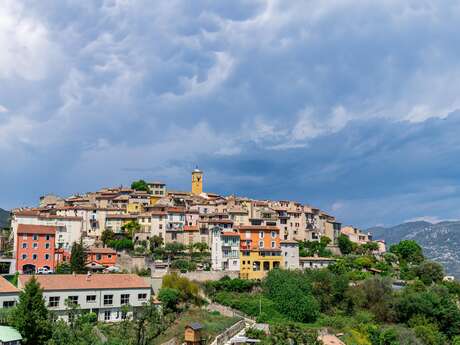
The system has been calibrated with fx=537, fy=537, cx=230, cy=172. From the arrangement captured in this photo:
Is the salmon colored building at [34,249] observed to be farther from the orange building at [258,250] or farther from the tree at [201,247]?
the orange building at [258,250]

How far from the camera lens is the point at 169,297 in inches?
2020

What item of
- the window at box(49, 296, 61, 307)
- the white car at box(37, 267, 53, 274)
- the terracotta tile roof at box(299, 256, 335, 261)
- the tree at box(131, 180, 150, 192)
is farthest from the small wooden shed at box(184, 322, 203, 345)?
the tree at box(131, 180, 150, 192)

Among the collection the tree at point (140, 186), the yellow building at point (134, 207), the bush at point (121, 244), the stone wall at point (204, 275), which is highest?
the tree at point (140, 186)

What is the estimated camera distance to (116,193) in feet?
297

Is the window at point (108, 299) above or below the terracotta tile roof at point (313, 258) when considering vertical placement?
below

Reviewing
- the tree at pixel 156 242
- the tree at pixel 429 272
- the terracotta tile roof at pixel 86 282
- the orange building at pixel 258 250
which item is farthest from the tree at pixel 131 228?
the tree at pixel 429 272

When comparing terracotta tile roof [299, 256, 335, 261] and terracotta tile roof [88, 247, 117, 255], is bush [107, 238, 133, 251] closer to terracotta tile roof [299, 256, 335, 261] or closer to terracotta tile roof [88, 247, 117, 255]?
terracotta tile roof [88, 247, 117, 255]

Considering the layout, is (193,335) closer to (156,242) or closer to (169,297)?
(169,297)

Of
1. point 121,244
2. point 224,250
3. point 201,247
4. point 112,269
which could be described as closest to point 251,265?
point 224,250

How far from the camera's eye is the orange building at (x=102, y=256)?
2522 inches

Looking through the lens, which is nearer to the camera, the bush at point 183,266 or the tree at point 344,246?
the bush at point 183,266

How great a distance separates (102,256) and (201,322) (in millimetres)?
20960

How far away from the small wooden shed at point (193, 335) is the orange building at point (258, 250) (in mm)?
19166

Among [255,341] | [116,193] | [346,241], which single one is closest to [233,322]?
[255,341]
